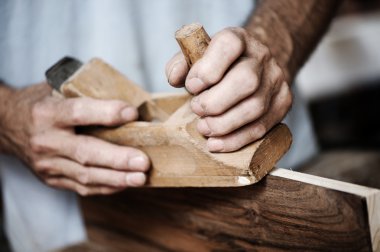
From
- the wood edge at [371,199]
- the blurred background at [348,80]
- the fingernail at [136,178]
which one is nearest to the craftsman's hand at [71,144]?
the fingernail at [136,178]

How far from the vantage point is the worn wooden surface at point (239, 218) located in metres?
0.50

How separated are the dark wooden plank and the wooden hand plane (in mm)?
47

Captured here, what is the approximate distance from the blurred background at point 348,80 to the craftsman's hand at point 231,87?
6.02 ft

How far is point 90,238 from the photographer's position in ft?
3.14

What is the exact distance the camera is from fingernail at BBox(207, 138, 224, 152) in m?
0.55

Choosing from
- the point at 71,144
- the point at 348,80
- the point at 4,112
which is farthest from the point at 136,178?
the point at 348,80

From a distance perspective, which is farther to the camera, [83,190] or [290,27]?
[290,27]

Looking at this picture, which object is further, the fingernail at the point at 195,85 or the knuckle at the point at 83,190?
the knuckle at the point at 83,190

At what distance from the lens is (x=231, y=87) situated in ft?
1.72

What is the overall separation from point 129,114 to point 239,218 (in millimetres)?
219

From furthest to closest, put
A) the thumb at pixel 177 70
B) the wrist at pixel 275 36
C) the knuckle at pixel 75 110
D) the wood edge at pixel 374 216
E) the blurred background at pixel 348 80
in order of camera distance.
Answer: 1. the blurred background at pixel 348 80
2. the wrist at pixel 275 36
3. the knuckle at pixel 75 110
4. the thumb at pixel 177 70
5. the wood edge at pixel 374 216

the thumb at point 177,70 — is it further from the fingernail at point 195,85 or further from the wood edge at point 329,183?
the wood edge at point 329,183

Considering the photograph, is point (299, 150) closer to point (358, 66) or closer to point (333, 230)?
point (333, 230)

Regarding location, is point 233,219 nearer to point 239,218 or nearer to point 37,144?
point 239,218
